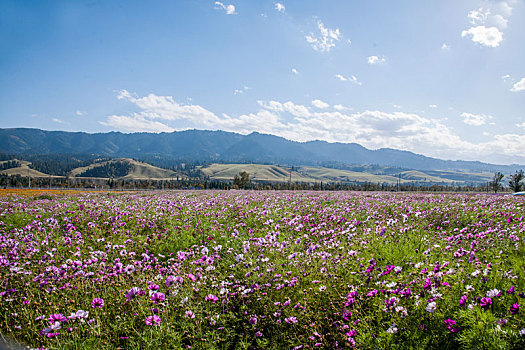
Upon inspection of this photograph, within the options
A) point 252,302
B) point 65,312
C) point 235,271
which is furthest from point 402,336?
point 65,312

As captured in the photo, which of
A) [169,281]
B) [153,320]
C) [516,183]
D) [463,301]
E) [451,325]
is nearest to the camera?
[451,325]

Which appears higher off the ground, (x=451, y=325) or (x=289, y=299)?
(x=451, y=325)

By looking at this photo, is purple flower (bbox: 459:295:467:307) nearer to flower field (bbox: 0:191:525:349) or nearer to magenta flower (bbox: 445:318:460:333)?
flower field (bbox: 0:191:525:349)

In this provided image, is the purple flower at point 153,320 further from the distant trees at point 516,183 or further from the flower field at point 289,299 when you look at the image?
the distant trees at point 516,183

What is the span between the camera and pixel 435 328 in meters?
3.56

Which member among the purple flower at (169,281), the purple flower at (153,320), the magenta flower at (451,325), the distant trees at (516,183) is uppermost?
the distant trees at (516,183)

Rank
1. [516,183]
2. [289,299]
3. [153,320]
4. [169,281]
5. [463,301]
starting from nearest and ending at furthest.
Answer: [463,301]
[153,320]
[289,299]
[169,281]
[516,183]

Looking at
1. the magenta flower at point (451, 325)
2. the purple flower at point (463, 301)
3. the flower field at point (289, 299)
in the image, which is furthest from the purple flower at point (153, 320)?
the purple flower at point (463, 301)

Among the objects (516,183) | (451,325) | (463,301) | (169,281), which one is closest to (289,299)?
(169,281)

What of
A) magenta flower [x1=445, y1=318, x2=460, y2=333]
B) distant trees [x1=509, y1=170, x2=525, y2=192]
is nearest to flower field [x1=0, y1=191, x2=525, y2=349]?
magenta flower [x1=445, y1=318, x2=460, y2=333]

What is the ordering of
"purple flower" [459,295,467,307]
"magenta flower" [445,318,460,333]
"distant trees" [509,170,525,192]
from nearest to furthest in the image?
"magenta flower" [445,318,460,333], "purple flower" [459,295,467,307], "distant trees" [509,170,525,192]

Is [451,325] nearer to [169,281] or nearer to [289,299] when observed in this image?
[289,299]

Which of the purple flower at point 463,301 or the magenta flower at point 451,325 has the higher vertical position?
the purple flower at point 463,301

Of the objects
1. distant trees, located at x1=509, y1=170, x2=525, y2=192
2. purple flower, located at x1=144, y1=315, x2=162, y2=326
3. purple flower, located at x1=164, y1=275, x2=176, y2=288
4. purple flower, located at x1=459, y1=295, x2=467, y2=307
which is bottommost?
purple flower, located at x1=144, y1=315, x2=162, y2=326
